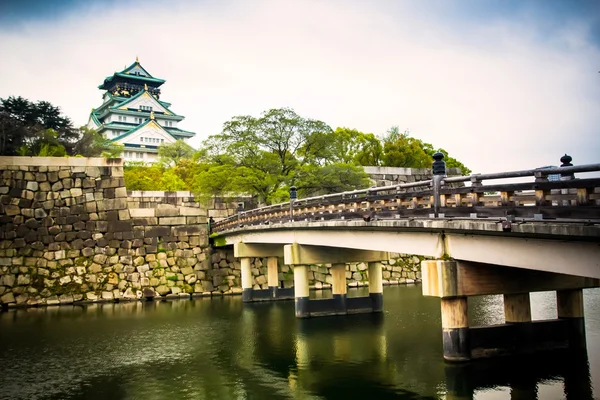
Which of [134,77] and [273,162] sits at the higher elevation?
[134,77]

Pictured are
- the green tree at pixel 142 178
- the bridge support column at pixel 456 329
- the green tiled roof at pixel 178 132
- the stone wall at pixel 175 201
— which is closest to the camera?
the bridge support column at pixel 456 329

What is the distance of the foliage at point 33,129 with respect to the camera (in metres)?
44.3

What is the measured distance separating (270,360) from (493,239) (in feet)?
24.8

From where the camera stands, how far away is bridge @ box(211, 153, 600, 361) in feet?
30.5

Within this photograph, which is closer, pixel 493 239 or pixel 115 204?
pixel 493 239

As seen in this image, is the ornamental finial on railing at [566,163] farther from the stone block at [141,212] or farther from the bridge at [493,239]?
the stone block at [141,212]

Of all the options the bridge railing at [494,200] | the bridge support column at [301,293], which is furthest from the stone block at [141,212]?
the bridge railing at [494,200]

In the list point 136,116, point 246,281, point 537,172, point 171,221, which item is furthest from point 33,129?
point 537,172

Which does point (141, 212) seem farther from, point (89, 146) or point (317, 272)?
point (89, 146)

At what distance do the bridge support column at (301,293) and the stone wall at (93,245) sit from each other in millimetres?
12557

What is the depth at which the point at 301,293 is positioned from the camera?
23.1 m

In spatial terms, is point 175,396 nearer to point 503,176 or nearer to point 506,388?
point 506,388

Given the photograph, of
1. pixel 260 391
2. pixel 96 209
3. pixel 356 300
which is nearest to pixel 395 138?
pixel 96 209

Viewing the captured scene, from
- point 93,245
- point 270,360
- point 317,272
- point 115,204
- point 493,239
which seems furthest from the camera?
point 317,272
